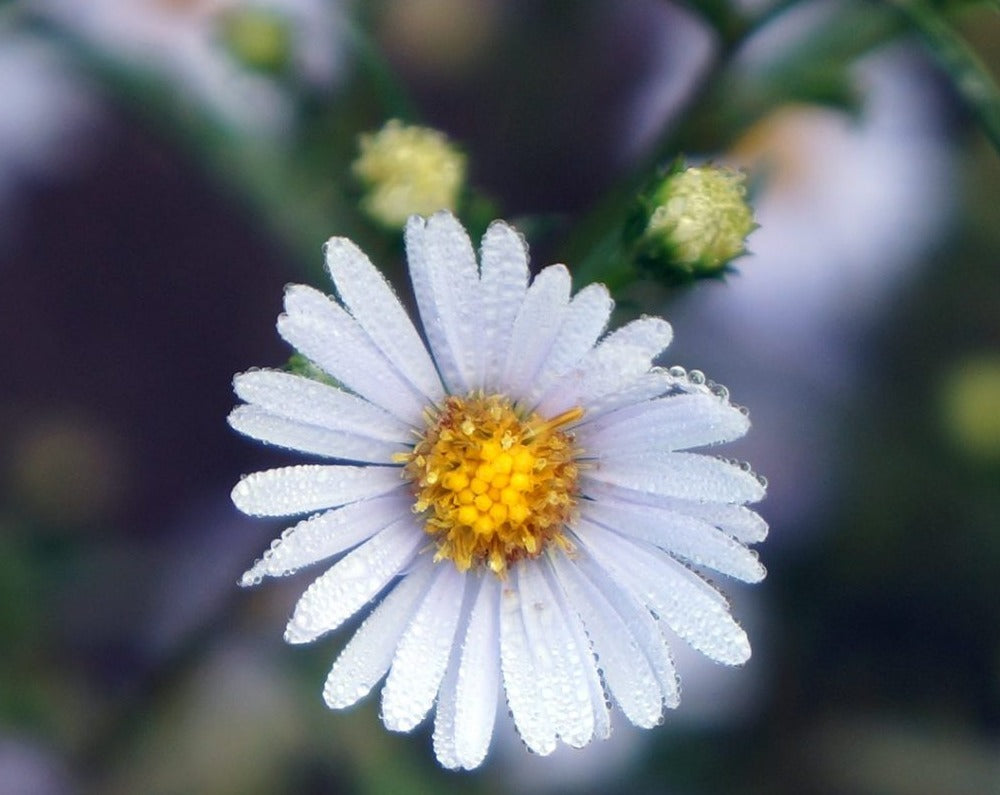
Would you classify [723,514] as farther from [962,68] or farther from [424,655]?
[962,68]

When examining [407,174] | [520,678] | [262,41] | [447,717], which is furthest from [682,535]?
[262,41]

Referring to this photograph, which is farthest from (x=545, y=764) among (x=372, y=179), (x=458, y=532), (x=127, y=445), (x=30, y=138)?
(x=30, y=138)

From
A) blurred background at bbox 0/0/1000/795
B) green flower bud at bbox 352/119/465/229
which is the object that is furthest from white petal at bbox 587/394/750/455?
blurred background at bbox 0/0/1000/795

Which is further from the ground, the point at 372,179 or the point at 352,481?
the point at 372,179

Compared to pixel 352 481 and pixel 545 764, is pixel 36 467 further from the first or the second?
pixel 352 481

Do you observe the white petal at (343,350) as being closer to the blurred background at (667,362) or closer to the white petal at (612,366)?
the white petal at (612,366)

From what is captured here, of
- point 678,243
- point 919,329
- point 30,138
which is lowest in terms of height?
point 678,243

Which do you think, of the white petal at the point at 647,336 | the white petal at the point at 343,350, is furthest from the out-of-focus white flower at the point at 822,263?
the white petal at the point at 647,336
